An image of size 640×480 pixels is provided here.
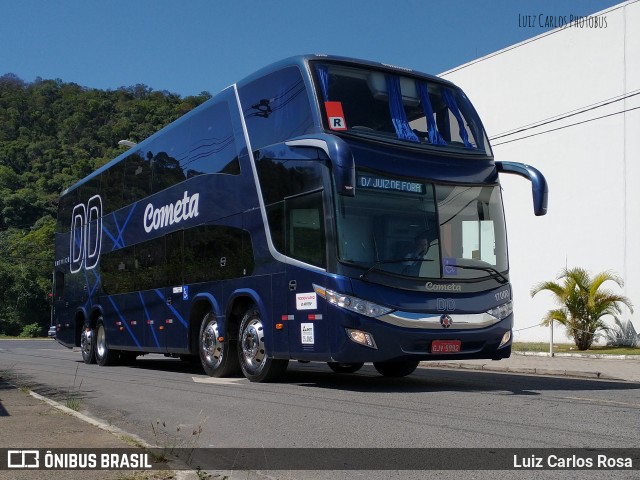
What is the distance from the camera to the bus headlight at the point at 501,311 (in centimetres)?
1169

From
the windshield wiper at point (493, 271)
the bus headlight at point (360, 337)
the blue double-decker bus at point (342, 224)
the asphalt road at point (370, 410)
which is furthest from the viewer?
the windshield wiper at point (493, 271)

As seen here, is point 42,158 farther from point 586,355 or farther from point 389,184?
point 389,184

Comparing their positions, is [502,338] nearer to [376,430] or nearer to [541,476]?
[376,430]

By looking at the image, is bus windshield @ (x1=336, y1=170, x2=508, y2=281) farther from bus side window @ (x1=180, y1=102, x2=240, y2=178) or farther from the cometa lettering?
the cometa lettering

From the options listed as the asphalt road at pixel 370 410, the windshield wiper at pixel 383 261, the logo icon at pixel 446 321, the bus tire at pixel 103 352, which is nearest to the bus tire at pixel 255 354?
the asphalt road at pixel 370 410

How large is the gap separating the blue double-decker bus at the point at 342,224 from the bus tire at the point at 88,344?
6.29 meters

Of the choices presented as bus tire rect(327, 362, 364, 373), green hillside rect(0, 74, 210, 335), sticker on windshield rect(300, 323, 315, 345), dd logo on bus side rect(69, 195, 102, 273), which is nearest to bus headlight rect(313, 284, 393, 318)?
sticker on windshield rect(300, 323, 315, 345)

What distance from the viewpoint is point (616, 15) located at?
80.8 feet

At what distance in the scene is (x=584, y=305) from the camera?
24.0 meters

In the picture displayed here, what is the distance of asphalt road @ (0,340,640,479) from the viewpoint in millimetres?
7223

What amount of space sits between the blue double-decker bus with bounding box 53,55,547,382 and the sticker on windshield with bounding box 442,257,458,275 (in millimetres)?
→ 17

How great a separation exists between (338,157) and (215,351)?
5171mm

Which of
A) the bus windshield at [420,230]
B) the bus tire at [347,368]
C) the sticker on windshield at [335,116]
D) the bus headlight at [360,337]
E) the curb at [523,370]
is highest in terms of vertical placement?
the sticker on windshield at [335,116]

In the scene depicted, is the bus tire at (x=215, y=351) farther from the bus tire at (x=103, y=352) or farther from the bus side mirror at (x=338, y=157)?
the bus tire at (x=103, y=352)
